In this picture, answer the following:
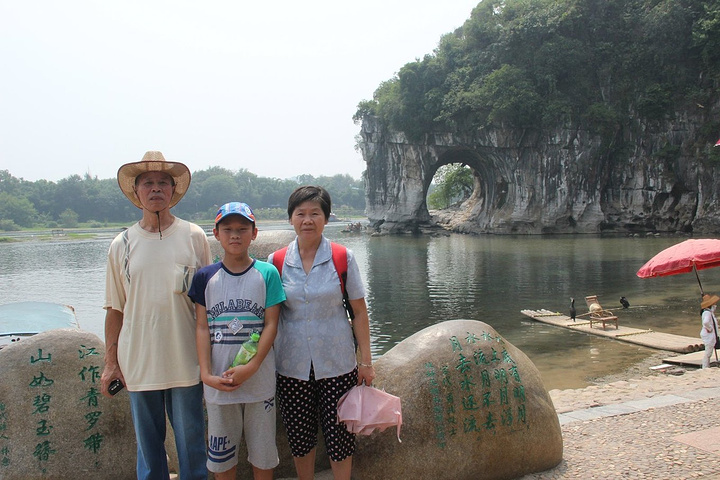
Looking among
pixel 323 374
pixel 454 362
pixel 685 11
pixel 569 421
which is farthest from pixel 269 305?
pixel 685 11

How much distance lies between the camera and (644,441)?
369 centimetres

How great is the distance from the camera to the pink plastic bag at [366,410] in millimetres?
2653

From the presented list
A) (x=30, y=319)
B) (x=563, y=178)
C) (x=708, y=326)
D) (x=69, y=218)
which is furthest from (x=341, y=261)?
(x=69, y=218)

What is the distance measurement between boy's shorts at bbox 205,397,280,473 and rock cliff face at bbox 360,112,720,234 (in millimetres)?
33837

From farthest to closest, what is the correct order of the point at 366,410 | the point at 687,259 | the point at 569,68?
the point at 569,68, the point at 687,259, the point at 366,410

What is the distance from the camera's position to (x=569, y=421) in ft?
14.1

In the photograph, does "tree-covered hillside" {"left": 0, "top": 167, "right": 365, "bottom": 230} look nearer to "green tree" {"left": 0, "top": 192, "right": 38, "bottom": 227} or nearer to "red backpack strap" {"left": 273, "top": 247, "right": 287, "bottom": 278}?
"green tree" {"left": 0, "top": 192, "right": 38, "bottom": 227}

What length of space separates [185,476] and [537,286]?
1588 centimetres

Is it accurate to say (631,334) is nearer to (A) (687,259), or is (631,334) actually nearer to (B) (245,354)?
(A) (687,259)

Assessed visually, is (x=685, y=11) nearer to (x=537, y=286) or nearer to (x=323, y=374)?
(x=537, y=286)

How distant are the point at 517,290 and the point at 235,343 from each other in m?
15.2

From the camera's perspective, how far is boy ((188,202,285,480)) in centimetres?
255

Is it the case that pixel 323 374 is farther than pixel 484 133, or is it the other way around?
pixel 484 133

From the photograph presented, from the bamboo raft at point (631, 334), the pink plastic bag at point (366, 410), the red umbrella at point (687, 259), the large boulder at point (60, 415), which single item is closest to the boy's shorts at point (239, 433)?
the pink plastic bag at point (366, 410)
